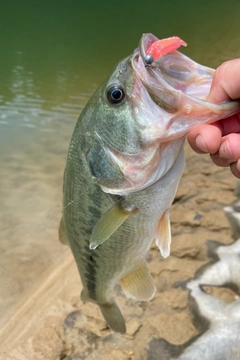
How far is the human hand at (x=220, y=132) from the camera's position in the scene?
182 cm

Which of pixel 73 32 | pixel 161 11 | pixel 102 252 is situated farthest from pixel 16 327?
pixel 161 11

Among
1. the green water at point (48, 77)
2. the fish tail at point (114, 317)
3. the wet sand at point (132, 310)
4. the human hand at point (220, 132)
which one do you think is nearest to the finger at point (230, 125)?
the human hand at point (220, 132)

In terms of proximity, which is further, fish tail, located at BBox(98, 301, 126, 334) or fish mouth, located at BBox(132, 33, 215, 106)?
fish tail, located at BBox(98, 301, 126, 334)

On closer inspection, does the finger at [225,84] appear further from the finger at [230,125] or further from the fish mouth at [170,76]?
the finger at [230,125]

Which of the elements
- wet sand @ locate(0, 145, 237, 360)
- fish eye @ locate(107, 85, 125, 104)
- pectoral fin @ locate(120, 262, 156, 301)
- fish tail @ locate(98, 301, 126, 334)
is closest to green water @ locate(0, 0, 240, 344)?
wet sand @ locate(0, 145, 237, 360)

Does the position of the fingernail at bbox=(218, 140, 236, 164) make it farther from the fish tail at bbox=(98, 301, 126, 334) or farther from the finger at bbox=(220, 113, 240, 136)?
the fish tail at bbox=(98, 301, 126, 334)

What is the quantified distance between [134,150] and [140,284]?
3.15 ft

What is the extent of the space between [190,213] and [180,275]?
0.96 metres

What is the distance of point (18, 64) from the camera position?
522 inches

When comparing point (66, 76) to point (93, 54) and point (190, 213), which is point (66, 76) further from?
point (190, 213)

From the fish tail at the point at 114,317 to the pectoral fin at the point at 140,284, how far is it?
0.27 meters

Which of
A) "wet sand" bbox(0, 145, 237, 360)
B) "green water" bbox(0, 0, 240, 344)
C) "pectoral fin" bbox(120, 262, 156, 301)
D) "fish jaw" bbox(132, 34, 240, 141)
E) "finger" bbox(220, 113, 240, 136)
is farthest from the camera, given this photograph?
"green water" bbox(0, 0, 240, 344)

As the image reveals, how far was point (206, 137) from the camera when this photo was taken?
186 centimetres

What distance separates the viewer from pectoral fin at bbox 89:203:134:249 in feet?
6.36
